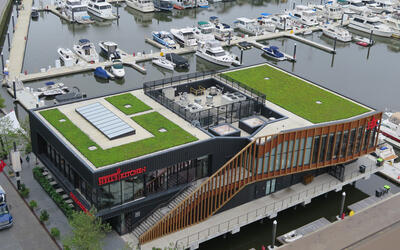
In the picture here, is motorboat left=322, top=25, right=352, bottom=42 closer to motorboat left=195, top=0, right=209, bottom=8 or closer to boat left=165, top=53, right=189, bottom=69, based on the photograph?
motorboat left=195, top=0, right=209, bottom=8

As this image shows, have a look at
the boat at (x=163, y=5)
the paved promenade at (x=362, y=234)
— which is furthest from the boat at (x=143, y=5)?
the paved promenade at (x=362, y=234)

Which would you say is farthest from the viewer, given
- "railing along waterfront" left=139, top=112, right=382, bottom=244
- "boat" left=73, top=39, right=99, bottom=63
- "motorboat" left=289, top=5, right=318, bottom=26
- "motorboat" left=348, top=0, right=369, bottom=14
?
"motorboat" left=348, top=0, right=369, bottom=14

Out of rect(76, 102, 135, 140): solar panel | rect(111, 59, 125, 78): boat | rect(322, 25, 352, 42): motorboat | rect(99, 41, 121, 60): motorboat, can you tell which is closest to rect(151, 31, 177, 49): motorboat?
rect(99, 41, 121, 60): motorboat

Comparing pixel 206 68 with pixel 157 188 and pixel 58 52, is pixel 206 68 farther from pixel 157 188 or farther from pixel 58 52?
pixel 157 188

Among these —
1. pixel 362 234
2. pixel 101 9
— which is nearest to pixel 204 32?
pixel 101 9

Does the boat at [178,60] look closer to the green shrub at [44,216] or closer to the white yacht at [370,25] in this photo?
the white yacht at [370,25]

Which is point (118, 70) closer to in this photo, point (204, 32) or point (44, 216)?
point (204, 32)

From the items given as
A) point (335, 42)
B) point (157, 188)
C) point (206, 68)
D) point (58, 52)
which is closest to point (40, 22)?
point (58, 52)
